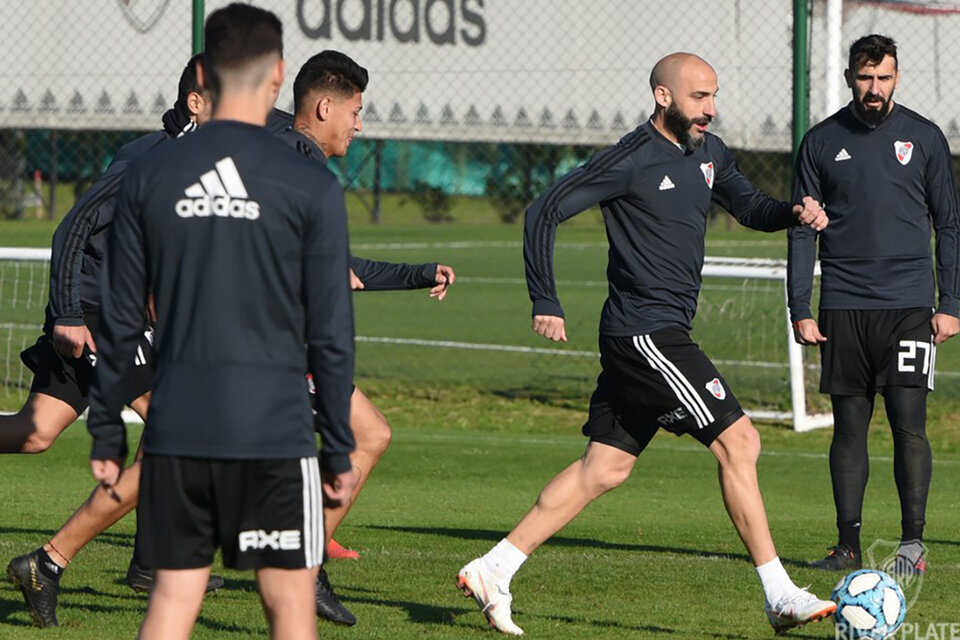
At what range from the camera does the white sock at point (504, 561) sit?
6.01 meters

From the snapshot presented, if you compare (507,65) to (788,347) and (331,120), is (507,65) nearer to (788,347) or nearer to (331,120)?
(788,347)

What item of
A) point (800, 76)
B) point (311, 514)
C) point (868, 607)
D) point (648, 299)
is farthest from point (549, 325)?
point (800, 76)

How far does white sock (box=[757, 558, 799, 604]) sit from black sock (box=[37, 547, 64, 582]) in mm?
2444

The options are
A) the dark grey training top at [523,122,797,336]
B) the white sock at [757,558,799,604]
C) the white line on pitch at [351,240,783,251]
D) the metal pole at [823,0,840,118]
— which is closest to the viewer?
the white sock at [757,558,799,604]

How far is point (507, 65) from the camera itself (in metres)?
17.9

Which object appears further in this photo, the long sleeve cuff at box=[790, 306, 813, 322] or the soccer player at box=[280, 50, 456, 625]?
the long sleeve cuff at box=[790, 306, 813, 322]

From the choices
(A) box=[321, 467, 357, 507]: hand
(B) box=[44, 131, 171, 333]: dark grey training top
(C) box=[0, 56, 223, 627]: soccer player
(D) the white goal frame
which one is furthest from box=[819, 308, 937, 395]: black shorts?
(D) the white goal frame

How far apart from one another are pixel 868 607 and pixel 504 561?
1.27 m

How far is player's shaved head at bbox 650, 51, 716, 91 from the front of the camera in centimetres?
634

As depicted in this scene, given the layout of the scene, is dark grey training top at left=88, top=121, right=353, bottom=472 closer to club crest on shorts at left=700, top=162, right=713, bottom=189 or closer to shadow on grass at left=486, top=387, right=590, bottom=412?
club crest on shorts at left=700, top=162, right=713, bottom=189

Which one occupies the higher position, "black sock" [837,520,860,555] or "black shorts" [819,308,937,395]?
"black shorts" [819,308,937,395]

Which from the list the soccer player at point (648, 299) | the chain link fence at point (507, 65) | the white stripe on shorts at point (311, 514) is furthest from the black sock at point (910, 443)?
the chain link fence at point (507, 65)

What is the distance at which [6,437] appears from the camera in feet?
21.9

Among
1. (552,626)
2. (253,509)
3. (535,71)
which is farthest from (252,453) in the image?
(535,71)
